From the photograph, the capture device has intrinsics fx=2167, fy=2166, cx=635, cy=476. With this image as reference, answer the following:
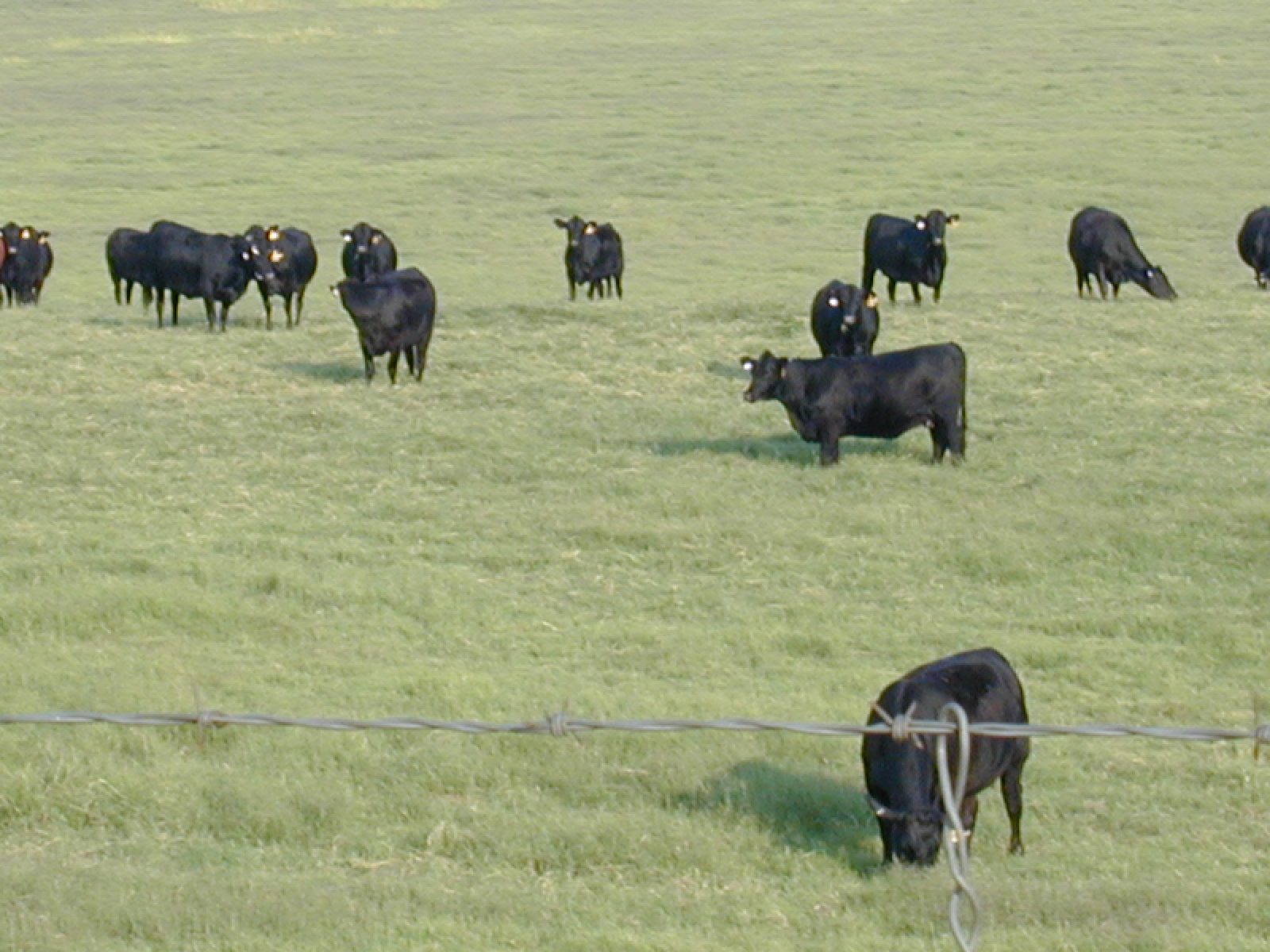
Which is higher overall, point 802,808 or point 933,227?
point 933,227

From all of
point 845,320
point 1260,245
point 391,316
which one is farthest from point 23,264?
point 1260,245

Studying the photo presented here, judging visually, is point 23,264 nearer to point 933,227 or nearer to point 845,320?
point 933,227

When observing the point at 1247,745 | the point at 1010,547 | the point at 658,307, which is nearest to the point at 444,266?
the point at 658,307

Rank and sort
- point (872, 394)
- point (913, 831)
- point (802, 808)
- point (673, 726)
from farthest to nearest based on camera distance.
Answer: point (872, 394) < point (802, 808) < point (913, 831) < point (673, 726)

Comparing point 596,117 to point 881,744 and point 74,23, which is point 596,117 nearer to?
point 74,23

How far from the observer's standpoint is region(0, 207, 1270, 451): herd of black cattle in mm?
15266

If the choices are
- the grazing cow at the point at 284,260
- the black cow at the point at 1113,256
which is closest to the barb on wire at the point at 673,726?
the grazing cow at the point at 284,260

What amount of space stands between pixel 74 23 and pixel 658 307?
157ft

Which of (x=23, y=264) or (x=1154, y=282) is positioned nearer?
(x=1154, y=282)

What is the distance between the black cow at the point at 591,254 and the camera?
26156 mm

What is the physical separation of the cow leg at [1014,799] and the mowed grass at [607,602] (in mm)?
142

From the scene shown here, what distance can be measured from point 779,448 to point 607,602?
3998 millimetres

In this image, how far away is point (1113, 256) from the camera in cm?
2459

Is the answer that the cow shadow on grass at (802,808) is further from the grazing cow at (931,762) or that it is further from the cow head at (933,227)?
the cow head at (933,227)
